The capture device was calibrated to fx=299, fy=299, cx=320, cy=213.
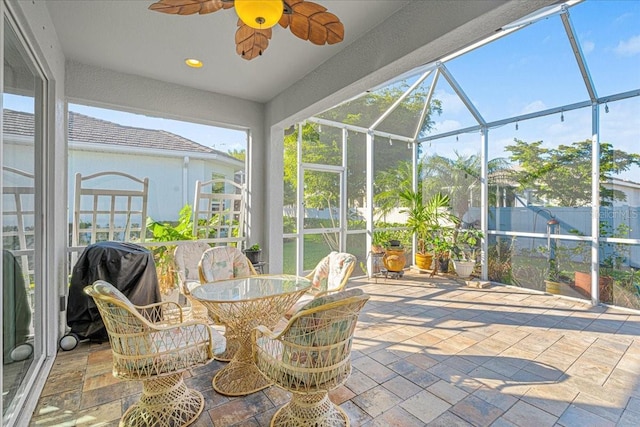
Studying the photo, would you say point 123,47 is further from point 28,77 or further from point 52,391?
point 52,391

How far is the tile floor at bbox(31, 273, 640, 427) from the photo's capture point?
196cm

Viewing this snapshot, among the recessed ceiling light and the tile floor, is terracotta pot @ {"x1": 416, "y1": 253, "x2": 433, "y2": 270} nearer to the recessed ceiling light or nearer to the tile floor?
the tile floor

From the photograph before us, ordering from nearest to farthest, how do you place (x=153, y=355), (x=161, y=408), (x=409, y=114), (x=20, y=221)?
(x=153, y=355)
(x=161, y=408)
(x=20, y=221)
(x=409, y=114)

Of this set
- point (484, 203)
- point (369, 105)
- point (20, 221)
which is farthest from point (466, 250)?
point (20, 221)

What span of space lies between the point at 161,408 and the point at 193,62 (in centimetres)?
319

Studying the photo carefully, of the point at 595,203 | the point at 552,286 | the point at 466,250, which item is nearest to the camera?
the point at 595,203

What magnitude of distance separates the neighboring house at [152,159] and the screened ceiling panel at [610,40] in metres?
4.80

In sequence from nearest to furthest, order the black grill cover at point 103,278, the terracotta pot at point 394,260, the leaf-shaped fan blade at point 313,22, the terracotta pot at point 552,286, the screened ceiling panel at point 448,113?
the leaf-shaped fan blade at point 313,22, the black grill cover at point 103,278, the terracotta pot at point 552,286, the screened ceiling panel at point 448,113, the terracotta pot at point 394,260

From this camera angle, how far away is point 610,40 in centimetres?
370

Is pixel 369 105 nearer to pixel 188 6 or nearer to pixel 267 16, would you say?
pixel 267 16

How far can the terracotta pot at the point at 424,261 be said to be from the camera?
20.0ft

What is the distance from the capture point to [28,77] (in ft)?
7.25

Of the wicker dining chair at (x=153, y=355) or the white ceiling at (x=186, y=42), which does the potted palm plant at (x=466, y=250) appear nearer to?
the white ceiling at (x=186, y=42)

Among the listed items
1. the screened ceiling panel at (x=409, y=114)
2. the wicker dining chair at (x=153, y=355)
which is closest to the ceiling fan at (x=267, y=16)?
the wicker dining chair at (x=153, y=355)
